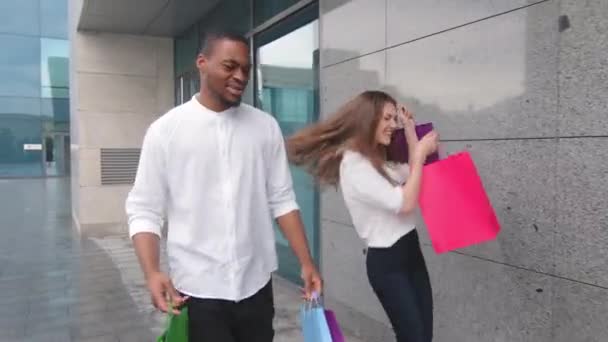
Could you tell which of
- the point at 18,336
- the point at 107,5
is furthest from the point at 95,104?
the point at 18,336

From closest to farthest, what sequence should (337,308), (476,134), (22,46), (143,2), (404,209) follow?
1. (404,209)
2. (476,134)
3. (337,308)
4. (143,2)
5. (22,46)

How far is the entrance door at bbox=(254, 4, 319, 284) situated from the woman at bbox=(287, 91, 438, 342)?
2.64m

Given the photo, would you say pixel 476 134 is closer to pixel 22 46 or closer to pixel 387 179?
pixel 387 179

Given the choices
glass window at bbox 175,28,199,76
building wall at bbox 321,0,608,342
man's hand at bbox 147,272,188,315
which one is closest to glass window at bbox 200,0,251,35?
glass window at bbox 175,28,199,76

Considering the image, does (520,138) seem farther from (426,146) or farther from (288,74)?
(288,74)

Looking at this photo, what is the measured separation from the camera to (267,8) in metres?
6.75

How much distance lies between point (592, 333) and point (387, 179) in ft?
3.82

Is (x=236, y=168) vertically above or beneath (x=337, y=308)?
above

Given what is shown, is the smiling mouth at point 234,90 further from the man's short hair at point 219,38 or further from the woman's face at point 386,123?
the woman's face at point 386,123

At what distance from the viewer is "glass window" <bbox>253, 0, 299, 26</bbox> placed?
6.23 metres

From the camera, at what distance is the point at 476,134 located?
3.23 metres

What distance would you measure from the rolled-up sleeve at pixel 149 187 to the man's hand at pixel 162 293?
0.19 meters

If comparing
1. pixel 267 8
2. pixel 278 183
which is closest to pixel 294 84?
pixel 267 8

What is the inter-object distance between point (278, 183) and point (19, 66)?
29.6 m
